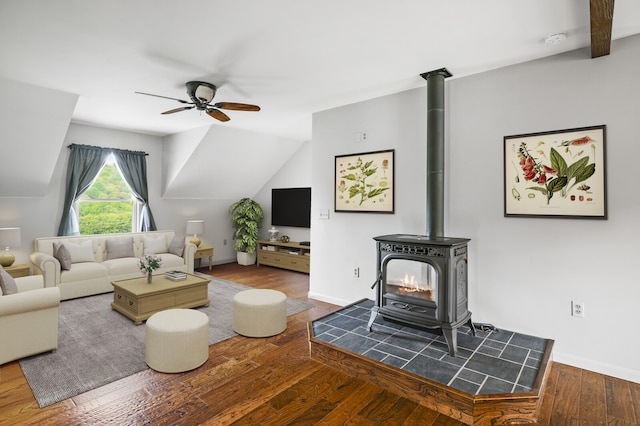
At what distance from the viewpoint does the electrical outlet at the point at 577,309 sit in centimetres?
285

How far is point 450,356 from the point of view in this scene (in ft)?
8.88

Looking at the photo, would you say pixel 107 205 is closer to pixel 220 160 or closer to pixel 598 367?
pixel 220 160

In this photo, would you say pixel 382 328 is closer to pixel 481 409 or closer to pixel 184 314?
pixel 481 409

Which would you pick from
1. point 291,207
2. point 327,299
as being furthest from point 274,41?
point 291,207

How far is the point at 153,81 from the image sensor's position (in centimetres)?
361

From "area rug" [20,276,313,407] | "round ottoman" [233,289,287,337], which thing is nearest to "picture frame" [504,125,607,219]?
"round ottoman" [233,289,287,337]

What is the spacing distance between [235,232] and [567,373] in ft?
20.1

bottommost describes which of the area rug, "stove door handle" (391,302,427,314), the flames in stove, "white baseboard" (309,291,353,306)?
the area rug

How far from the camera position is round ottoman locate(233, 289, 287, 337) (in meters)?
3.41

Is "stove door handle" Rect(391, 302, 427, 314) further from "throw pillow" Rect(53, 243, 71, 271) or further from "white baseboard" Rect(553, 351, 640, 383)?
"throw pillow" Rect(53, 243, 71, 271)

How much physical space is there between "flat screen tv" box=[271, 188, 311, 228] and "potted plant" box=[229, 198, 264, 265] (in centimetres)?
39

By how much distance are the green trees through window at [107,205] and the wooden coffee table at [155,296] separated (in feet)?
7.74

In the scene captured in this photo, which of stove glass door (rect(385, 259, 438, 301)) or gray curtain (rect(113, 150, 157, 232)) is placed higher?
gray curtain (rect(113, 150, 157, 232))

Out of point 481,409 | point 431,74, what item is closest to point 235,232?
point 431,74
